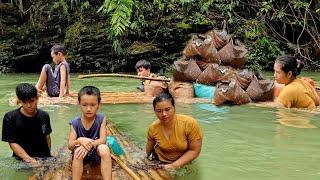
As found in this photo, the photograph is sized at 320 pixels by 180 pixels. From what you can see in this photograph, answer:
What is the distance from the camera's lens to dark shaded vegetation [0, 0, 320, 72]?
12.9 meters

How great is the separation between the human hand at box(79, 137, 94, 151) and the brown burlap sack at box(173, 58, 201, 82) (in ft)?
14.7

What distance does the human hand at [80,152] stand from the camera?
3.41 metres

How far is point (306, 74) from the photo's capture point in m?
12.1

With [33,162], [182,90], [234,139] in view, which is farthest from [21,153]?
[182,90]

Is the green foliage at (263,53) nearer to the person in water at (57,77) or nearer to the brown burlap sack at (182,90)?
Answer: the brown burlap sack at (182,90)

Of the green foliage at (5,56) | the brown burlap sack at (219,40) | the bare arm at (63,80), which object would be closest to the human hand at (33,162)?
the bare arm at (63,80)

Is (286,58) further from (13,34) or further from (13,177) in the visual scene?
(13,34)

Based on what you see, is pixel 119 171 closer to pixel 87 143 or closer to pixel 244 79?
pixel 87 143

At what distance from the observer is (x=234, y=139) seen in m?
5.24

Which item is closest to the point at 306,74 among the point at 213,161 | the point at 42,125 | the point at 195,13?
the point at 195,13

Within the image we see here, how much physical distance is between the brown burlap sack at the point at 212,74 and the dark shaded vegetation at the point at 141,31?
5.09 meters

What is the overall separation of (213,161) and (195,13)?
9.28 meters

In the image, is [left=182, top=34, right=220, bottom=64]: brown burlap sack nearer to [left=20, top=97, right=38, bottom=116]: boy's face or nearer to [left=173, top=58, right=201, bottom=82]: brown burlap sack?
[left=173, top=58, right=201, bottom=82]: brown burlap sack

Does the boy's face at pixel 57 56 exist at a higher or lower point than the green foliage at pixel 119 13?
lower
